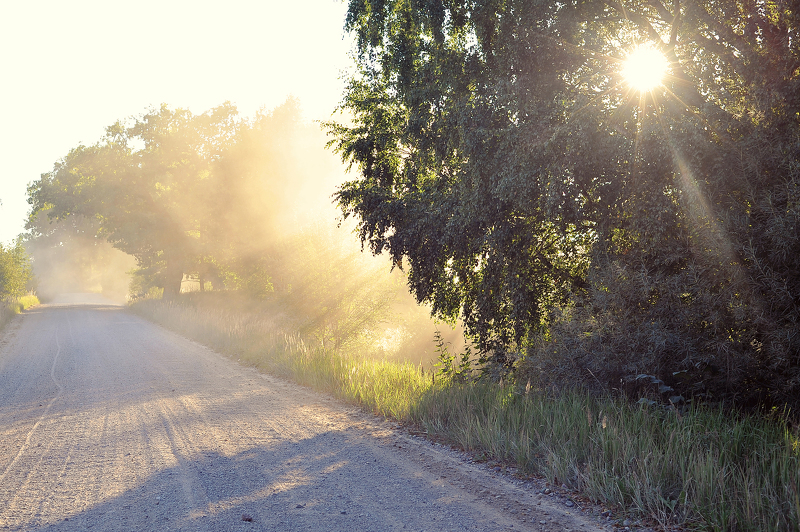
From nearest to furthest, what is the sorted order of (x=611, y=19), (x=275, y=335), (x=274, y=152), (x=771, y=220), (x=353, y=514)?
(x=353, y=514) < (x=771, y=220) < (x=611, y=19) < (x=275, y=335) < (x=274, y=152)

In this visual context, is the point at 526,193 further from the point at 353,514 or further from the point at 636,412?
the point at 353,514

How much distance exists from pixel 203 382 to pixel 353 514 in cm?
731

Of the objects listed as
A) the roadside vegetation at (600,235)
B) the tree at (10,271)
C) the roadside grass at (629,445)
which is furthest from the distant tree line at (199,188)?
the roadside grass at (629,445)

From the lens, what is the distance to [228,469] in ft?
17.2

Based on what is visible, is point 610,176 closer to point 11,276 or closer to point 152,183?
point 152,183

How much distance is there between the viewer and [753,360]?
19.7 ft

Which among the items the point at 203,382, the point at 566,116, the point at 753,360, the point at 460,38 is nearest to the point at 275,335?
the point at 203,382

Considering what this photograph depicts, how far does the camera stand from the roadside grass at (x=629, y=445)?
3.94 meters

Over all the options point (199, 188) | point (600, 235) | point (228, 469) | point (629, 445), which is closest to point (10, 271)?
point (199, 188)

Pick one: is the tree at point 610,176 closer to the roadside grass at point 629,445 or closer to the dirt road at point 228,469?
the roadside grass at point 629,445

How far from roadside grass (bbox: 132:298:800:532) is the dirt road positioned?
40cm

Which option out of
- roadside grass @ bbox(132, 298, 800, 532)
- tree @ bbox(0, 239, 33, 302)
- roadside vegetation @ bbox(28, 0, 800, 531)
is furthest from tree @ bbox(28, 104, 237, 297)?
roadside grass @ bbox(132, 298, 800, 532)

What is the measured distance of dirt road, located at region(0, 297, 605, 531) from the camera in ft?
13.5

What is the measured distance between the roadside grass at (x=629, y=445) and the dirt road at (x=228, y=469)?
40 centimetres
